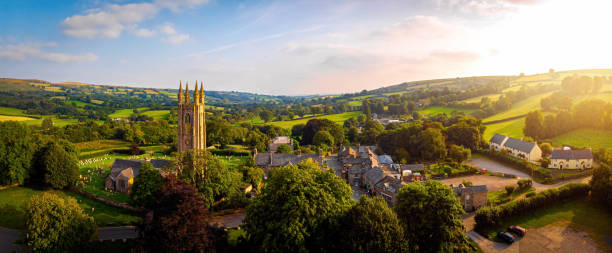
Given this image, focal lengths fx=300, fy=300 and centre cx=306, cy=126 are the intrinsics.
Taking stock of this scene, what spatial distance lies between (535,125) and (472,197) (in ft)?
138

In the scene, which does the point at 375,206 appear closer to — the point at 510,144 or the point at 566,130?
the point at 510,144

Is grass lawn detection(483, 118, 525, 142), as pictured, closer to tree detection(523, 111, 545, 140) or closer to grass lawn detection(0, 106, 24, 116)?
tree detection(523, 111, 545, 140)

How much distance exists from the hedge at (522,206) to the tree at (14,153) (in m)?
51.2

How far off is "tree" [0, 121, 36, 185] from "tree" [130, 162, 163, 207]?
17.5 m

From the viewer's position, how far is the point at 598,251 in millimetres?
25984

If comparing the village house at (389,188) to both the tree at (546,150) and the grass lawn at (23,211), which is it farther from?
the tree at (546,150)

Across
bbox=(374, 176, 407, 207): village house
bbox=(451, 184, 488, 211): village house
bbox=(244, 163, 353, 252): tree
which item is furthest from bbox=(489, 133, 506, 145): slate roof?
bbox=(244, 163, 353, 252): tree

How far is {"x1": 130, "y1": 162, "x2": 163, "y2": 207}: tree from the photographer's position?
29.0m

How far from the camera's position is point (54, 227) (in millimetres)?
20516

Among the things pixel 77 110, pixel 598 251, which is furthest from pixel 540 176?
pixel 77 110

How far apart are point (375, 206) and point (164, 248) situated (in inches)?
561

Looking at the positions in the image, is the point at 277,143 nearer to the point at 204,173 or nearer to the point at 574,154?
the point at 204,173

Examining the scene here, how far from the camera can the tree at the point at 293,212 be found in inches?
750

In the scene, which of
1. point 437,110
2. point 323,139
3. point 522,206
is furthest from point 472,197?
point 437,110
